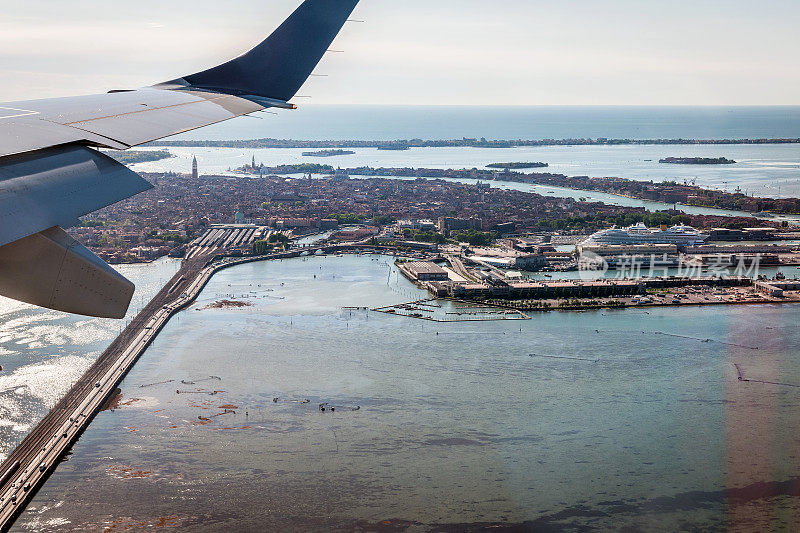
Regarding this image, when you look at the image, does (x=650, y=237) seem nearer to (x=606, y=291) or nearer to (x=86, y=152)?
(x=606, y=291)

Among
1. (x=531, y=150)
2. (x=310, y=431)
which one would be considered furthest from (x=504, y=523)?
(x=531, y=150)

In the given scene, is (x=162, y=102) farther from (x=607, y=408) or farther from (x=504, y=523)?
(x=607, y=408)

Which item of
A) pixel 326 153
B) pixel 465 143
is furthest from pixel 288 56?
pixel 465 143

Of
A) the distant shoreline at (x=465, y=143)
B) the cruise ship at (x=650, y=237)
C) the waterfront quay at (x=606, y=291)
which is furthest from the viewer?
the distant shoreline at (x=465, y=143)

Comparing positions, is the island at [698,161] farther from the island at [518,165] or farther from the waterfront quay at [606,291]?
the waterfront quay at [606,291]

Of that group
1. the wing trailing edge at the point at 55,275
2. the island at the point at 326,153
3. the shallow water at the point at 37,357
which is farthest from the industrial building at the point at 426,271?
the island at the point at 326,153

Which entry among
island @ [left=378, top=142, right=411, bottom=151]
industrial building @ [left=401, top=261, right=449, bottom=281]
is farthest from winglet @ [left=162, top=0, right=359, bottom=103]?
island @ [left=378, top=142, right=411, bottom=151]
